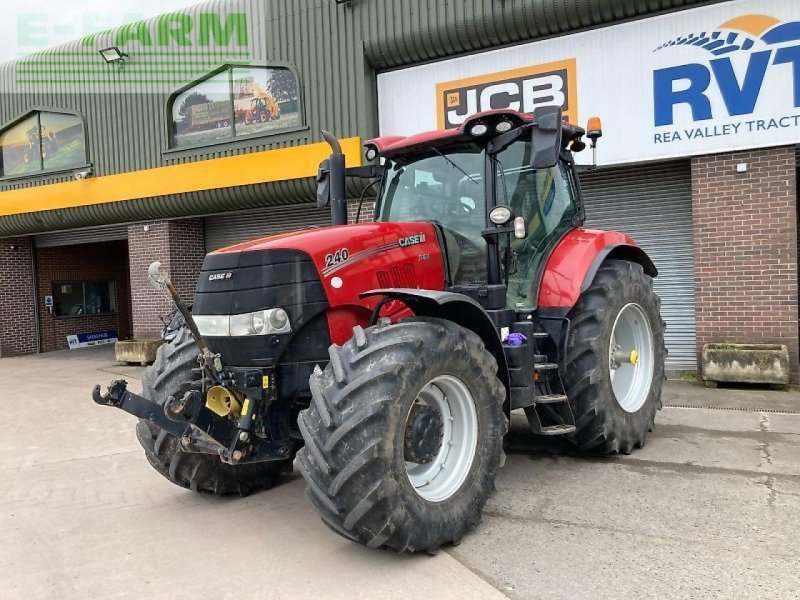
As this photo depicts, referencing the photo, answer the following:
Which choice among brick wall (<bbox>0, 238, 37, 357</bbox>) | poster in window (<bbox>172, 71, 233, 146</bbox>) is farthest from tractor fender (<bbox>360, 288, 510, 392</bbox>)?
brick wall (<bbox>0, 238, 37, 357</bbox>)

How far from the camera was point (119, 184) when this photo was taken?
12422 millimetres

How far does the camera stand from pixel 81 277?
16.9m

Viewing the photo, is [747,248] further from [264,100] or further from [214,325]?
[264,100]

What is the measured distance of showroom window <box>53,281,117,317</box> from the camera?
16.4m

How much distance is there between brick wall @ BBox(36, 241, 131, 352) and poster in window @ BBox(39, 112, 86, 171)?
10.4ft

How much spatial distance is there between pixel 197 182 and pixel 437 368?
930 cm

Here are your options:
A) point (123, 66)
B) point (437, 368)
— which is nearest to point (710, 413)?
point (437, 368)

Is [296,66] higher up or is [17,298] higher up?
[296,66]

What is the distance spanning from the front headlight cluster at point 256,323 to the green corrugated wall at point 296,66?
6.75m

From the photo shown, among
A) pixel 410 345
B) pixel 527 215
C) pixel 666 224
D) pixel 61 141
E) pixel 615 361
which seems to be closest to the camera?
pixel 410 345

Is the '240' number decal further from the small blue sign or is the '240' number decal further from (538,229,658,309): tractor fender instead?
the small blue sign

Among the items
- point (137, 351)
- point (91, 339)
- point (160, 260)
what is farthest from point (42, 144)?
point (91, 339)

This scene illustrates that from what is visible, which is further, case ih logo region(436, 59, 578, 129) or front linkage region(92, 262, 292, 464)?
case ih logo region(436, 59, 578, 129)

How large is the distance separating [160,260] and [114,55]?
12.9 ft
